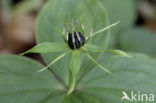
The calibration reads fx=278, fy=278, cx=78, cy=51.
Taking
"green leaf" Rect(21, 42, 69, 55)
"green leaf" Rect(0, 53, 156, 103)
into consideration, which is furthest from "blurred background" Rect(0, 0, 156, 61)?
"green leaf" Rect(21, 42, 69, 55)

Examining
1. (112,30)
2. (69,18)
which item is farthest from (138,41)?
(69,18)

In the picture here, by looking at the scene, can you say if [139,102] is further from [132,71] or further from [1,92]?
[1,92]

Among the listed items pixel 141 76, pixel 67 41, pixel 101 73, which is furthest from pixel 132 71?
pixel 67 41

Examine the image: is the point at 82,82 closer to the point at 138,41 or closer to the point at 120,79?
the point at 120,79

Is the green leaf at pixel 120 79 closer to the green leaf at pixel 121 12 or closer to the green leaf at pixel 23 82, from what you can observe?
the green leaf at pixel 23 82

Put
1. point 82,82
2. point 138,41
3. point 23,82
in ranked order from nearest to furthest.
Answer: point 23,82 < point 82,82 < point 138,41

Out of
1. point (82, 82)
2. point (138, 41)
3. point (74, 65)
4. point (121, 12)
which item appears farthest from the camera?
point (121, 12)
